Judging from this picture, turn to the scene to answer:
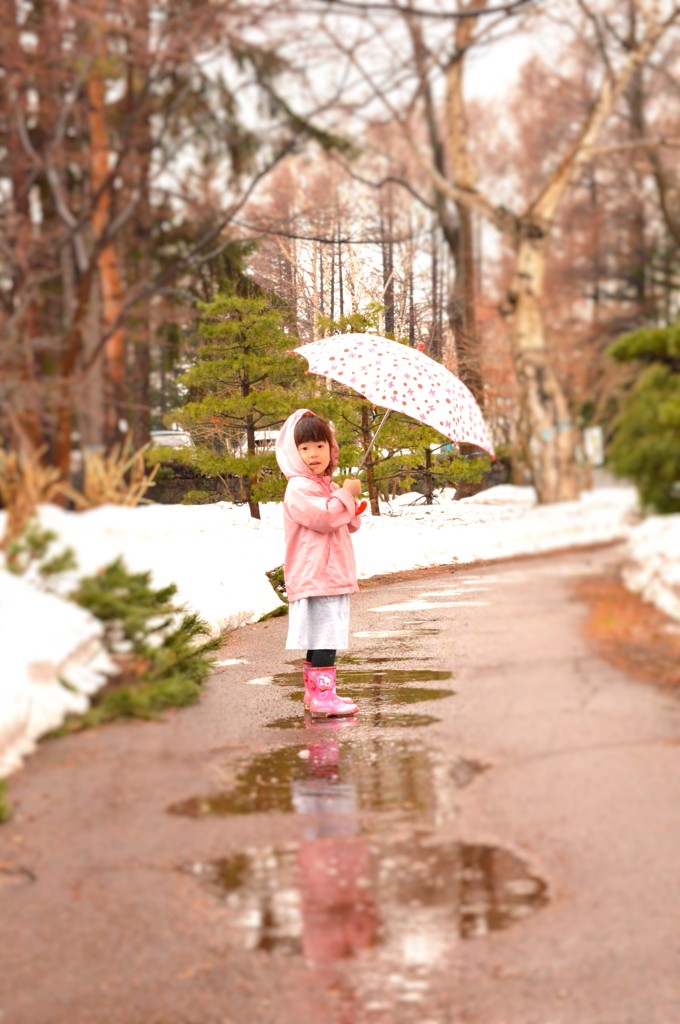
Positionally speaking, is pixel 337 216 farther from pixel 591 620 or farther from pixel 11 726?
pixel 11 726

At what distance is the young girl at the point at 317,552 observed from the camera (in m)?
3.40

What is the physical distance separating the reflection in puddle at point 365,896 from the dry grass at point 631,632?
3.83ft

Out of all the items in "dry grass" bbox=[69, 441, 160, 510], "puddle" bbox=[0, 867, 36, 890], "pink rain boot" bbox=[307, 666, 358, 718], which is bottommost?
"pink rain boot" bbox=[307, 666, 358, 718]

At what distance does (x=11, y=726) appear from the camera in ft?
7.50

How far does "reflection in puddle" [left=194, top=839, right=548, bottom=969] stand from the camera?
7.82ft

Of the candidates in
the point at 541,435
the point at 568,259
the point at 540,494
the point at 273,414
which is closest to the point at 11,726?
the point at 273,414

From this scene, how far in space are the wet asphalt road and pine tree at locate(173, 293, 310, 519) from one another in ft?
1.76

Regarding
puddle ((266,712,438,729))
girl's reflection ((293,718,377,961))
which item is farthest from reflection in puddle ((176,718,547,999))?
puddle ((266,712,438,729))

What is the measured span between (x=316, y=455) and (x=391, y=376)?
0.95ft

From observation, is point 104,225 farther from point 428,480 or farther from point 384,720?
point 384,720

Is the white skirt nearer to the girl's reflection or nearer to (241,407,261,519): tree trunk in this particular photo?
(241,407,261,519): tree trunk

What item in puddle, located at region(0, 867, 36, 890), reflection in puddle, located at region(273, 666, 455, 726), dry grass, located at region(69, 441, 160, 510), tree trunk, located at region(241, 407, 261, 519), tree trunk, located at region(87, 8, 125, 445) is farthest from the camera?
tree trunk, located at region(87, 8, 125, 445)

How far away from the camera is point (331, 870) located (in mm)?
2596

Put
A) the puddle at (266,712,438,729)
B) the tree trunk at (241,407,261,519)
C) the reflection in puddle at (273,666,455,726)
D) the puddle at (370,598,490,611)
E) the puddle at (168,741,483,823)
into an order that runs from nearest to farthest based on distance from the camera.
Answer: the puddle at (168,741,483,823) < the puddle at (266,712,438,729) < the tree trunk at (241,407,261,519) < the reflection in puddle at (273,666,455,726) < the puddle at (370,598,490,611)
